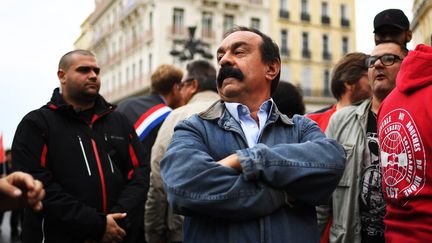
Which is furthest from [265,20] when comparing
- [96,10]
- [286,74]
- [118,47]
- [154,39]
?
[96,10]

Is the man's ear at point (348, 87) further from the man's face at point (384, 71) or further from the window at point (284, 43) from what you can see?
the window at point (284, 43)

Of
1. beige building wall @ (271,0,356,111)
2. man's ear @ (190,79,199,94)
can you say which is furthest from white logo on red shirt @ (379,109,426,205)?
beige building wall @ (271,0,356,111)

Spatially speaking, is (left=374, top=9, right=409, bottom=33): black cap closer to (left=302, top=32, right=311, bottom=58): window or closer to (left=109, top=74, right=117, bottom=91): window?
(left=302, top=32, right=311, bottom=58): window

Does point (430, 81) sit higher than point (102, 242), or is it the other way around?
point (430, 81)

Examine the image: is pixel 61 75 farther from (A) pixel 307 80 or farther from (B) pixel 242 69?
(A) pixel 307 80

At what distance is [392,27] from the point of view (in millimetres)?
3172

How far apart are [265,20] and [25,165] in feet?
125

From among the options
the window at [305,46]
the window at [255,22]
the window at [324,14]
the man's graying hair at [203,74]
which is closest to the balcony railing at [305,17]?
the window at [305,46]

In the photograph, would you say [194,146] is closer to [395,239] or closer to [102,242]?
[395,239]

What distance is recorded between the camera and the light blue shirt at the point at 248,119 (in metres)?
2.40

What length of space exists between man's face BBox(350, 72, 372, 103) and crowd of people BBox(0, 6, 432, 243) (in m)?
0.01

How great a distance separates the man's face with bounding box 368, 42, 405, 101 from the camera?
9.97 feet

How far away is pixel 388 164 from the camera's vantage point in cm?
252

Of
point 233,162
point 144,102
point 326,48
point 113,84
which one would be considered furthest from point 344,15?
point 233,162
